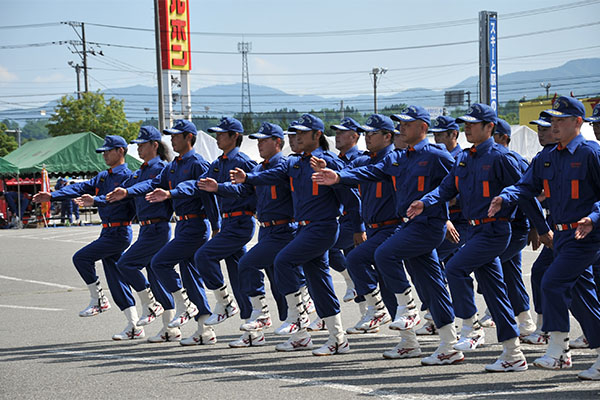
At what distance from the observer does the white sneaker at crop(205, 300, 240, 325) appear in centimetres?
891

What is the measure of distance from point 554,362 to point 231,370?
9.26ft

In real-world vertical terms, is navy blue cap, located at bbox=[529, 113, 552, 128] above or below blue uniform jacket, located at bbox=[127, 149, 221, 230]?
above

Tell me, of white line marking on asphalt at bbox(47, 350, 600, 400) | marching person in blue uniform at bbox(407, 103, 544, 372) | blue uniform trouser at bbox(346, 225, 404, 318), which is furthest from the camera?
blue uniform trouser at bbox(346, 225, 404, 318)

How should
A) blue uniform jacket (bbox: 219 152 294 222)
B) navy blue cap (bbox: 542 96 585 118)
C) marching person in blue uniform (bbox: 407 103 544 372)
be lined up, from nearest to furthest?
navy blue cap (bbox: 542 96 585 118)
marching person in blue uniform (bbox: 407 103 544 372)
blue uniform jacket (bbox: 219 152 294 222)

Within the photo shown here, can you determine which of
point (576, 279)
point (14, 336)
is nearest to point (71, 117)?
point (14, 336)

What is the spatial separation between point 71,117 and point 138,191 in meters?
57.0

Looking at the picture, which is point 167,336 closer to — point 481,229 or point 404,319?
point 404,319

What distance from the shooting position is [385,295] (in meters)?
8.52

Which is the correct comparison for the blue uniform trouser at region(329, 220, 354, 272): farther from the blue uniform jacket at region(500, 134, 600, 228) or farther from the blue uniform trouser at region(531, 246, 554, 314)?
the blue uniform jacket at region(500, 134, 600, 228)

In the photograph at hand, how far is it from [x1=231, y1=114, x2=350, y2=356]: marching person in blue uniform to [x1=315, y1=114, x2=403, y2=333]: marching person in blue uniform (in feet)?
1.51

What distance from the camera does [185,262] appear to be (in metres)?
9.26

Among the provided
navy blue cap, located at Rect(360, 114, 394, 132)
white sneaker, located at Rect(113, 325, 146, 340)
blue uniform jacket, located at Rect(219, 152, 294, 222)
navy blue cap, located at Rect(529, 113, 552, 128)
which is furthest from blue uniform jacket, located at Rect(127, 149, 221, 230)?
navy blue cap, located at Rect(529, 113, 552, 128)

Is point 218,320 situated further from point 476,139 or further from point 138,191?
point 476,139

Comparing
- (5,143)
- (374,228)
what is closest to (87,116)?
(5,143)
